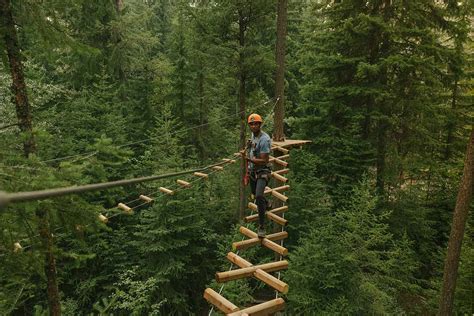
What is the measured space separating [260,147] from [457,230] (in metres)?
5.81

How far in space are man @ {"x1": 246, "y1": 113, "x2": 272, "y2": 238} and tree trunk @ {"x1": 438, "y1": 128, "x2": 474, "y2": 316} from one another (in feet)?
17.3

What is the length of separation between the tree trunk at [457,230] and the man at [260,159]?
17.3 feet

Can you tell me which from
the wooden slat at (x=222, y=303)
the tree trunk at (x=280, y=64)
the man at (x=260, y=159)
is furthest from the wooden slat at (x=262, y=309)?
the tree trunk at (x=280, y=64)

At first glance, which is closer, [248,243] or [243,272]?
[243,272]

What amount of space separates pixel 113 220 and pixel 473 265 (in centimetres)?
1353

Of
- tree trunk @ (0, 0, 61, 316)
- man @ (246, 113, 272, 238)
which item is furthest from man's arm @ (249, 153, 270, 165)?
tree trunk @ (0, 0, 61, 316)

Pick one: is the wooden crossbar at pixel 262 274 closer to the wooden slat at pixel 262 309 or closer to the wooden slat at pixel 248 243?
the wooden slat at pixel 262 309

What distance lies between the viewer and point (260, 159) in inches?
265

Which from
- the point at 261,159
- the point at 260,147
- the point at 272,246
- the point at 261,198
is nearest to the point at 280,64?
the point at 260,147

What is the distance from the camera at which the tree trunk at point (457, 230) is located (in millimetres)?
8469

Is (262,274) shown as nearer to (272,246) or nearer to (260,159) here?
(272,246)

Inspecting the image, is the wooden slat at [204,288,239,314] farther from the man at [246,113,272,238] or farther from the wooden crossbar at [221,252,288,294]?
the man at [246,113,272,238]

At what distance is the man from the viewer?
668 centimetres

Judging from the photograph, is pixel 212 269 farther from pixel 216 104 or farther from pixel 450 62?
pixel 450 62
